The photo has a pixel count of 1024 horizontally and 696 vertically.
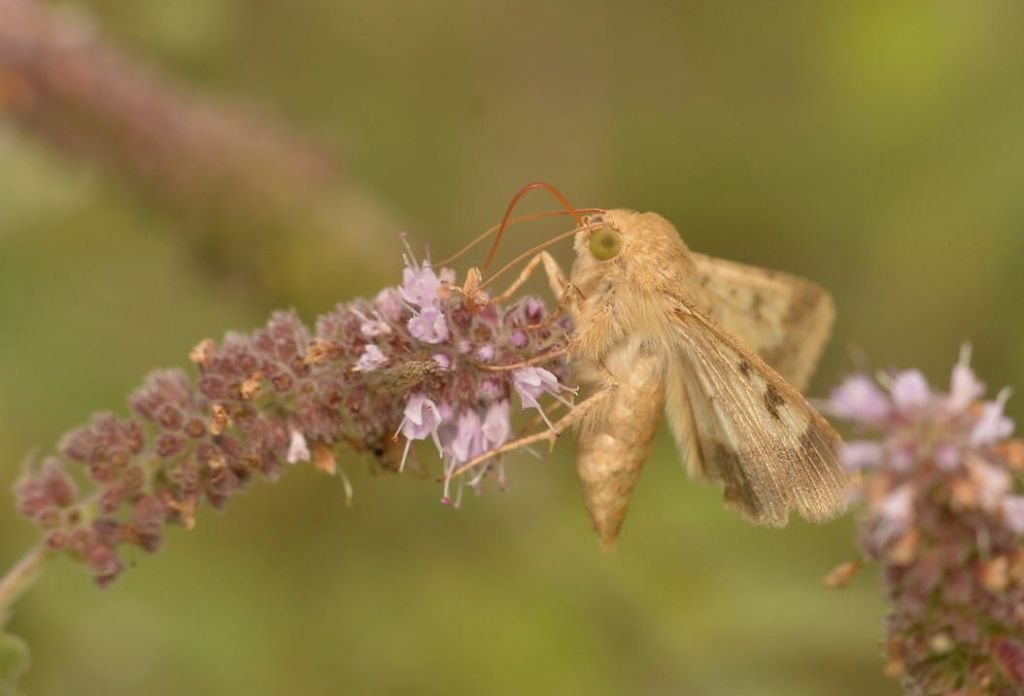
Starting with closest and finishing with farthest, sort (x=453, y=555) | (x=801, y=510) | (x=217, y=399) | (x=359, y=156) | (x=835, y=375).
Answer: (x=217, y=399) → (x=801, y=510) → (x=453, y=555) → (x=835, y=375) → (x=359, y=156)

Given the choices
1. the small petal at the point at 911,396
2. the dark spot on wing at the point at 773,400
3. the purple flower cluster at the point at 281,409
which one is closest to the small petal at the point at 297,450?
the purple flower cluster at the point at 281,409

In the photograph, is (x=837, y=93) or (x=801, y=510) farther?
(x=837, y=93)

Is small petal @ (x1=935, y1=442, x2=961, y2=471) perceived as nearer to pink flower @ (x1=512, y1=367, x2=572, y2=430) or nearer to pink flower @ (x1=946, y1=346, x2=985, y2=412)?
pink flower @ (x1=946, y1=346, x2=985, y2=412)

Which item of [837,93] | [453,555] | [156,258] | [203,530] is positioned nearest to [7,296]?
[156,258]

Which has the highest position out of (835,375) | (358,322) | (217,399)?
(835,375)

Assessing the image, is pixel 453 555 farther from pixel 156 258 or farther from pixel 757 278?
pixel 156 258

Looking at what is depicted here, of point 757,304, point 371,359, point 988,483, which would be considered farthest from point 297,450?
point 757,304

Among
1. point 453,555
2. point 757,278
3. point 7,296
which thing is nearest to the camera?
point 757,278

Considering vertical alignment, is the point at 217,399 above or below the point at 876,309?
below

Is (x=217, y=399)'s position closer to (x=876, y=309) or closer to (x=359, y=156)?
(x=359, y=156)
